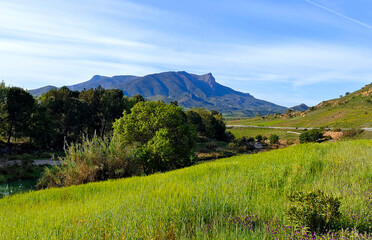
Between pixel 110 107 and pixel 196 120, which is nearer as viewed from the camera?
pixel 110 107

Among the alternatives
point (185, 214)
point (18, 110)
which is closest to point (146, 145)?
point (185, 214)

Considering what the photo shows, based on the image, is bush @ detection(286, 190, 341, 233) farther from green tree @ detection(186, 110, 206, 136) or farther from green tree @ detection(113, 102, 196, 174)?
green tree @ detection(186, 110, 206, 136)

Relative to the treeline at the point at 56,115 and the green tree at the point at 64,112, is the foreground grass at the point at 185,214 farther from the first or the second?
the green tree at the point at 64,112

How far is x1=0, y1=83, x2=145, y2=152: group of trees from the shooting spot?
36.5 m

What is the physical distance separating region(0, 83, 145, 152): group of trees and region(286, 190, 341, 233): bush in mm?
34406

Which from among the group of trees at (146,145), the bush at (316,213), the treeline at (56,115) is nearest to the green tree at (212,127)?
the treeline at (56,115)

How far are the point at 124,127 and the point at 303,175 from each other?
1576 cm

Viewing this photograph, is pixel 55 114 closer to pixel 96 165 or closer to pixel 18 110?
pixel 18 110

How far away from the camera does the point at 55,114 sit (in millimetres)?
45250

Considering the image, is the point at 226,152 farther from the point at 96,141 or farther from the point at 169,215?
the point at 169,215

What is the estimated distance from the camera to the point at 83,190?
23.9 ft

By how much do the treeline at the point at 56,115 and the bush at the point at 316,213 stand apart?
27929 millimetres

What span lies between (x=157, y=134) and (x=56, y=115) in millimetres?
34984

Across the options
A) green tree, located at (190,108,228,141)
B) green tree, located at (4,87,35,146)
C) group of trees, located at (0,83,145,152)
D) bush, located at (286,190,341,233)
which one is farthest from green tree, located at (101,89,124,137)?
bush, located at (286,190,341,233)
